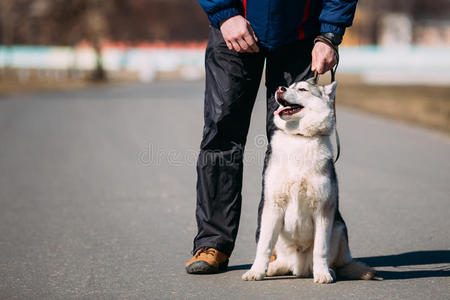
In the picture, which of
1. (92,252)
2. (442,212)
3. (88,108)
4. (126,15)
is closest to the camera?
(92,252)

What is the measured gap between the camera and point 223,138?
4461mm

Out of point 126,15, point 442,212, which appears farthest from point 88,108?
point 126,15

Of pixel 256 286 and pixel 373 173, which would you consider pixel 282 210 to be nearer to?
pixel 256 286

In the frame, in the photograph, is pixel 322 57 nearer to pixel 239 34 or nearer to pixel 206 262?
pixel 239 34

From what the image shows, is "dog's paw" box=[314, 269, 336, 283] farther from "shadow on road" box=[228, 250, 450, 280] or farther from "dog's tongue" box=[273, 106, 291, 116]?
"dog's tongue" box=[273, 106, 291, 116]

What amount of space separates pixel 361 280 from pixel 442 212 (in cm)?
245

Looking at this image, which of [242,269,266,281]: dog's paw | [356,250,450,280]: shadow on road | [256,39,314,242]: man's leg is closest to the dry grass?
[356,250,450,280]: shadow on road

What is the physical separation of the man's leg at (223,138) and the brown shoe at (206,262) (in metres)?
0.03

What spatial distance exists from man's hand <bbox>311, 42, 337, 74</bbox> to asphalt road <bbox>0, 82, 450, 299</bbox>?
46.9 inches

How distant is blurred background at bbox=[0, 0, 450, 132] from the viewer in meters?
25.0

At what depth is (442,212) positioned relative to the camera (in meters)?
6.42

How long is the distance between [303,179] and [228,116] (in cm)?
70

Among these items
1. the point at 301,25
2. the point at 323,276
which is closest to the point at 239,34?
the point at 301,25

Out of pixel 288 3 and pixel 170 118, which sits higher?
pixel 288 3
